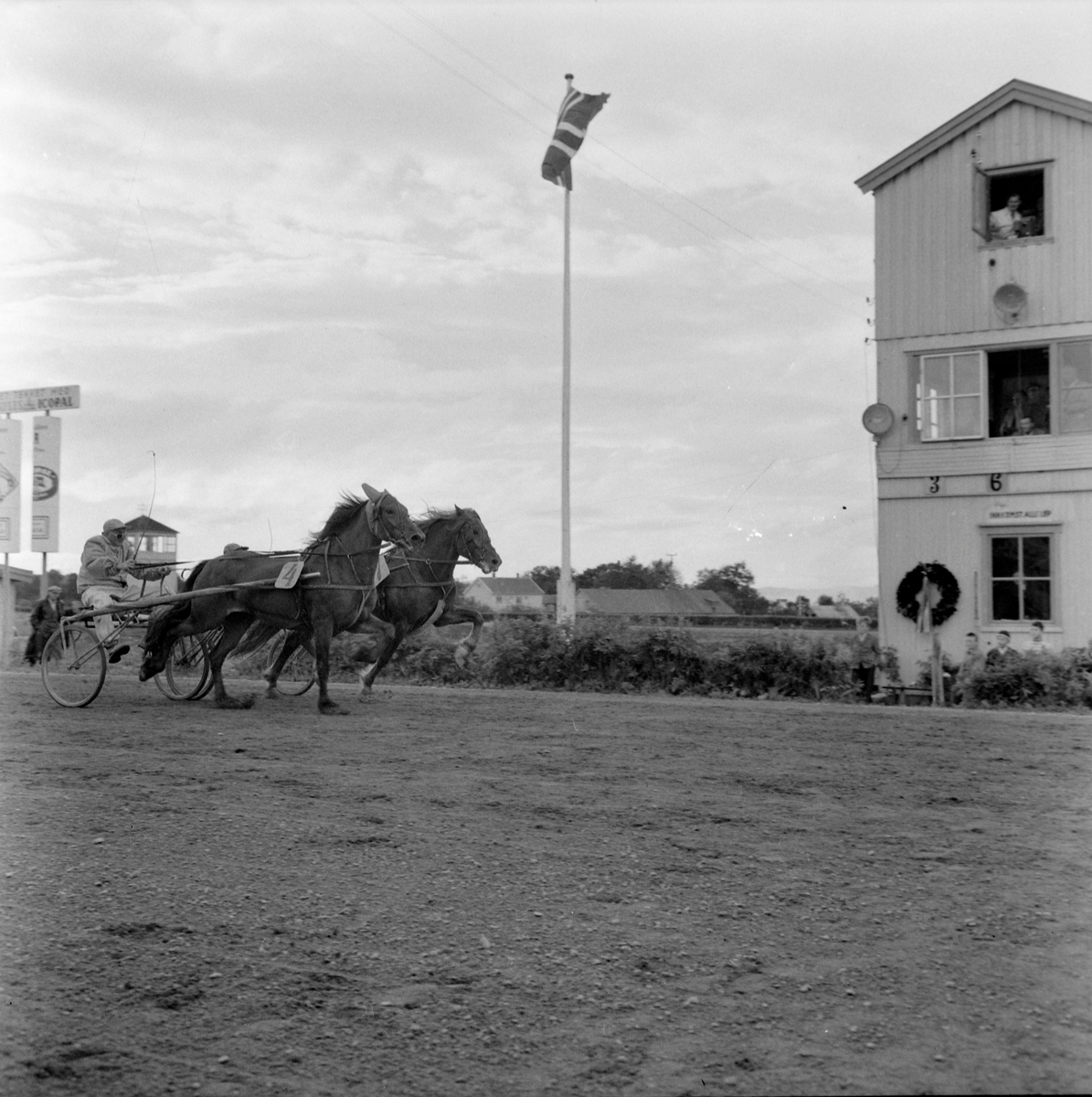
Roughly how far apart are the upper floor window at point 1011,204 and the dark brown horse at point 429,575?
600cm

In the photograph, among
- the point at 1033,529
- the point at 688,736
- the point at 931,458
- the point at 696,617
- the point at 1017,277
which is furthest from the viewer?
the point at 696,617

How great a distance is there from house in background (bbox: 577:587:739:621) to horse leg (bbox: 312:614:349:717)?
5.62 meters

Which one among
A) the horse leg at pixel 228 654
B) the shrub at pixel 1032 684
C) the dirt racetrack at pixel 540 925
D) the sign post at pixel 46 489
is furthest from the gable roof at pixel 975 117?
the sign post at pixel 46 489

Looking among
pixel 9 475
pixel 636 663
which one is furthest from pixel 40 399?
pixel 636 663

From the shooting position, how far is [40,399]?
23.5ft

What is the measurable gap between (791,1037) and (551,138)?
15.9m

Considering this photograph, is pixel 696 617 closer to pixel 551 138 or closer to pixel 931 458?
pixel 931 458

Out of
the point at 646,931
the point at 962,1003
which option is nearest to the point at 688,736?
the point at 646,931

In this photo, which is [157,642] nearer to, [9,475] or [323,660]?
[323,660]

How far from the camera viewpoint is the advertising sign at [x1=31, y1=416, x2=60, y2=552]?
661 inches

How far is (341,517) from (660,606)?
5.85 m

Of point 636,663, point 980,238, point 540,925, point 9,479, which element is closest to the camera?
point 540,925

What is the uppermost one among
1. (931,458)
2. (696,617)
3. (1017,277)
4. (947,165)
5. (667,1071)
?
(947,165)

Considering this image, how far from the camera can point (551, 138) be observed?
57.4 ft
